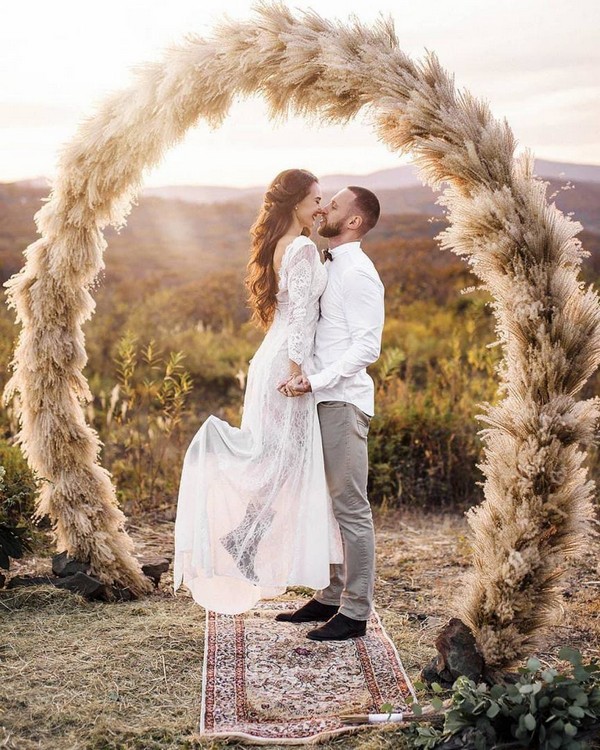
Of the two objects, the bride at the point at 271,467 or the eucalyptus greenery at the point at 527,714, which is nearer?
the eucalyptus greenery at the point at 527,714

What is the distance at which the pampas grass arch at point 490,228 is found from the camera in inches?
134

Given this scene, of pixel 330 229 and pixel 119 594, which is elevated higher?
pixel 330 229

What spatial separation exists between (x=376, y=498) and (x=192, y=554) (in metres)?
3.21

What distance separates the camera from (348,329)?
412cm

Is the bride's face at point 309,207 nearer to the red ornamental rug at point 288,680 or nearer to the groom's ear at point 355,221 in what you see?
the groom's ear at point 355,221

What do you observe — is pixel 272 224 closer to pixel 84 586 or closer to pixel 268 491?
pixel 268 491

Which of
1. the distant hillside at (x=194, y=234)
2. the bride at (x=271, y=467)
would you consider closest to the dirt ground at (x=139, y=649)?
the bride at (x=271, y=467)

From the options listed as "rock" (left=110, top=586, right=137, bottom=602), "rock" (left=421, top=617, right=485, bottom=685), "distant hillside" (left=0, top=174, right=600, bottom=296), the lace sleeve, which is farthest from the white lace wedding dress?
"distant hillside" (left=0, top=174, right=600, bottom=296)

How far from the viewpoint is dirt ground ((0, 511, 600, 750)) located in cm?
336

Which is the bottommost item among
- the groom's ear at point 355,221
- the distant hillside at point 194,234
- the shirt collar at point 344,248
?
the shirt collar at point 344,248

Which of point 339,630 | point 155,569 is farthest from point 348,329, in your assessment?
point 155,569

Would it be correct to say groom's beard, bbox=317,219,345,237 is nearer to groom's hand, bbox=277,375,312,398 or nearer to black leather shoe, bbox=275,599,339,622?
groom's hand, bbox=277,375,312,398

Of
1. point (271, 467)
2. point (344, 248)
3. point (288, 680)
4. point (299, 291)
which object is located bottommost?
point (288, 680)

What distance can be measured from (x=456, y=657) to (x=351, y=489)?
0.95m
